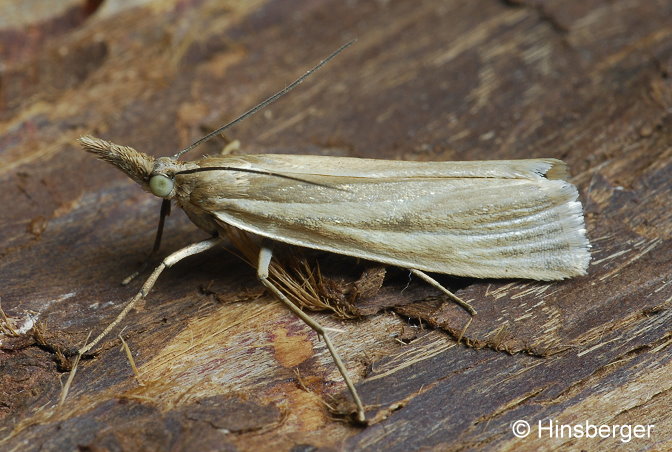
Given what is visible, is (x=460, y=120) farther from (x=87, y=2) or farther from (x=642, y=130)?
(x=87, y=2)

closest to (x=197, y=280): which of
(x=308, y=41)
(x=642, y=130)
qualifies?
(x=308, y=41)

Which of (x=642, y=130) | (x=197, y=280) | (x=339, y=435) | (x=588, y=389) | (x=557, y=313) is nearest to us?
(x=339, y=435)

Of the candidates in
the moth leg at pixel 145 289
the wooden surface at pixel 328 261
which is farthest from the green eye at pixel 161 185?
the wooden surface at pixel 328 261

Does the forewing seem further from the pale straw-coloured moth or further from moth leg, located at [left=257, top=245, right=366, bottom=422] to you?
moth leg, located at [left=257, top=245, right=366, bottom=422]

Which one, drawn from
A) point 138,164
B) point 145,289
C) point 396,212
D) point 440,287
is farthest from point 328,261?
point 138,164

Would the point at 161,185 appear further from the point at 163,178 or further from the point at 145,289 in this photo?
the point at 145,289

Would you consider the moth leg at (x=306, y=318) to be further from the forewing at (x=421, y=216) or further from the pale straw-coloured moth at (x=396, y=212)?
the forewing at (x=421, y=216)
